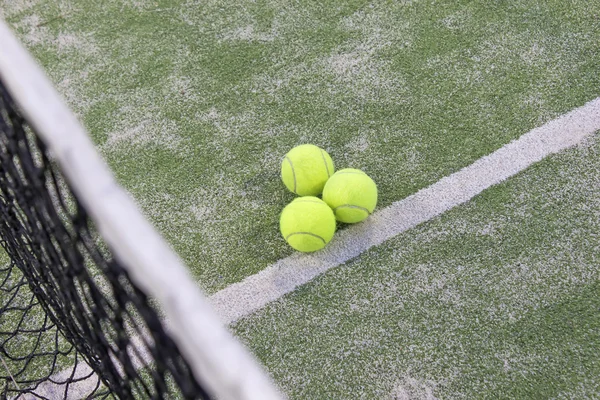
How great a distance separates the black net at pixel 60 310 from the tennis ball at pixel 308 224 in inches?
23.0

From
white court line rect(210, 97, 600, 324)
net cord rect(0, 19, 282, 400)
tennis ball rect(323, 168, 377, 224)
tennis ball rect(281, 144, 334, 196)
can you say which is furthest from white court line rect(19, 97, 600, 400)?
net cord rect(0, 19, 282, 400)

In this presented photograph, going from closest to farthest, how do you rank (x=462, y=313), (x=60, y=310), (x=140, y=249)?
1. (x=140, y=249)
2. (x=60, y=310)
3. (x=462, y=313)

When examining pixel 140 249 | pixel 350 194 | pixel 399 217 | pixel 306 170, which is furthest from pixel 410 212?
pixel 140 249

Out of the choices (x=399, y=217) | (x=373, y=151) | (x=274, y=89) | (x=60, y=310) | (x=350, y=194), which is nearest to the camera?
(x=60, y=310)

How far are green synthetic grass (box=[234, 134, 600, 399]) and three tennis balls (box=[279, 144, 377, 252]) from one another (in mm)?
165

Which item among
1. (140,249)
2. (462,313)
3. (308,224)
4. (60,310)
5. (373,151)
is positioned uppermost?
(140,249)

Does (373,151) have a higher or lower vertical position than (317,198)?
lower

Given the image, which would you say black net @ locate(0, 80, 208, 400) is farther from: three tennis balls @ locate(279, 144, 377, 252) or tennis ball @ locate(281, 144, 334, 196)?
tennis ball @ locate(281, 144, 334, 196)

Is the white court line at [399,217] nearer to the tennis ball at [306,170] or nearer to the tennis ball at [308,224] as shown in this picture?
the tennis ball at [308,224]

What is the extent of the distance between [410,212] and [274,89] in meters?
0.98

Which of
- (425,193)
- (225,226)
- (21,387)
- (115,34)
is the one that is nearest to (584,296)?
(425,193)

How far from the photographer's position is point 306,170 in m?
2.44

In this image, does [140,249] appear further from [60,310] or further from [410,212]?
[410,212]

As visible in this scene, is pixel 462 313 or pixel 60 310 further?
pixel 462 313
